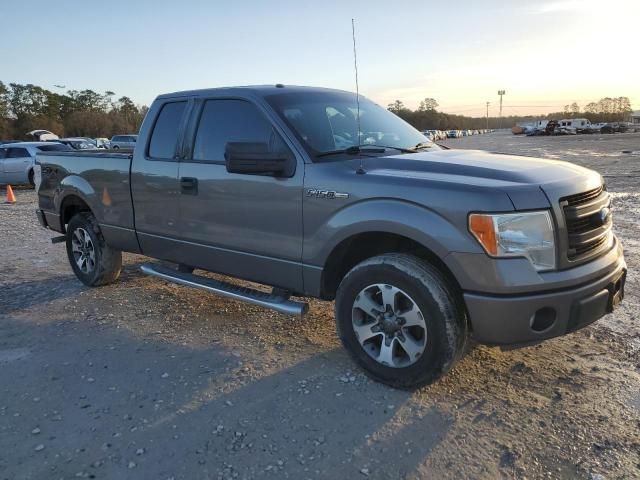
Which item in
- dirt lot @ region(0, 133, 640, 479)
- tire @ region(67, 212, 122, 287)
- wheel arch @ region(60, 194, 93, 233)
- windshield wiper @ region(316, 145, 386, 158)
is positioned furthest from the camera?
wheel arch @ region(60, 194, 93, 233)

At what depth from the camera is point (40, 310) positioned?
5.21 meters

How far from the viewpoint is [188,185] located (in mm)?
4492

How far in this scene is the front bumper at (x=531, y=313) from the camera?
3.02 meters

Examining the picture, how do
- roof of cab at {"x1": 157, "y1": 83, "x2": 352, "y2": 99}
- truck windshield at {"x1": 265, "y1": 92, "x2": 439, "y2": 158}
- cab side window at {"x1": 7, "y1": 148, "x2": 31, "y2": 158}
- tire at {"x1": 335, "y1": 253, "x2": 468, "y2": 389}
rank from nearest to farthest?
tire at {"x1": 335, "y1": 253, "x2": 468, "y2": 389} → truck windshield at {"x1": 265, "y1": 92, "x2": 439, "y2": 158} → roof of cab at {"x1": 157, "y1": 83, "x2": 352, "y2": 99} → cab side window at {"x1": 7, "y1": 148, "x2": 31, "y2": 158}

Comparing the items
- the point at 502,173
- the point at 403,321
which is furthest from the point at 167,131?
the point at 502,173

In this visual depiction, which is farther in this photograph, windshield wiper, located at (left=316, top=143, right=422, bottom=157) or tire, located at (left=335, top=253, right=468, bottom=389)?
windshield wiper, located at (left=316, top=143, right=422, bottom=157)

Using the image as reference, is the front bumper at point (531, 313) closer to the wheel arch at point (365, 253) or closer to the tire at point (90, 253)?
the wheel arch at point (365, 253)

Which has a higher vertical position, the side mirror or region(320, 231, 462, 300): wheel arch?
the side mirror

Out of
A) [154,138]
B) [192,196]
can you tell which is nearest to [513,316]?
[192,196]

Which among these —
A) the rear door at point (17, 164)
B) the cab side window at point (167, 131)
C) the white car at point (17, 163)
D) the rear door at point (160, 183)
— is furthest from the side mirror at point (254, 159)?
the rear door at point (17, 164)

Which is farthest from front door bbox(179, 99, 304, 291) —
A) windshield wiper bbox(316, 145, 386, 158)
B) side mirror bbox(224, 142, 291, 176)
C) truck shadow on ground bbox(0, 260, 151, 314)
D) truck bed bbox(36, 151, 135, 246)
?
truck shadow on ground bbox(0, 260, 151, 314)

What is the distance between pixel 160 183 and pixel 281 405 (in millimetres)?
2403

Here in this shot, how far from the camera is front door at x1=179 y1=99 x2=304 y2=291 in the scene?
391 centimetres

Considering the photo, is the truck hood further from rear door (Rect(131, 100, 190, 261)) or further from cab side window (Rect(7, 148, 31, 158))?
cab side window (Rect(7, 148, 31, 158))
